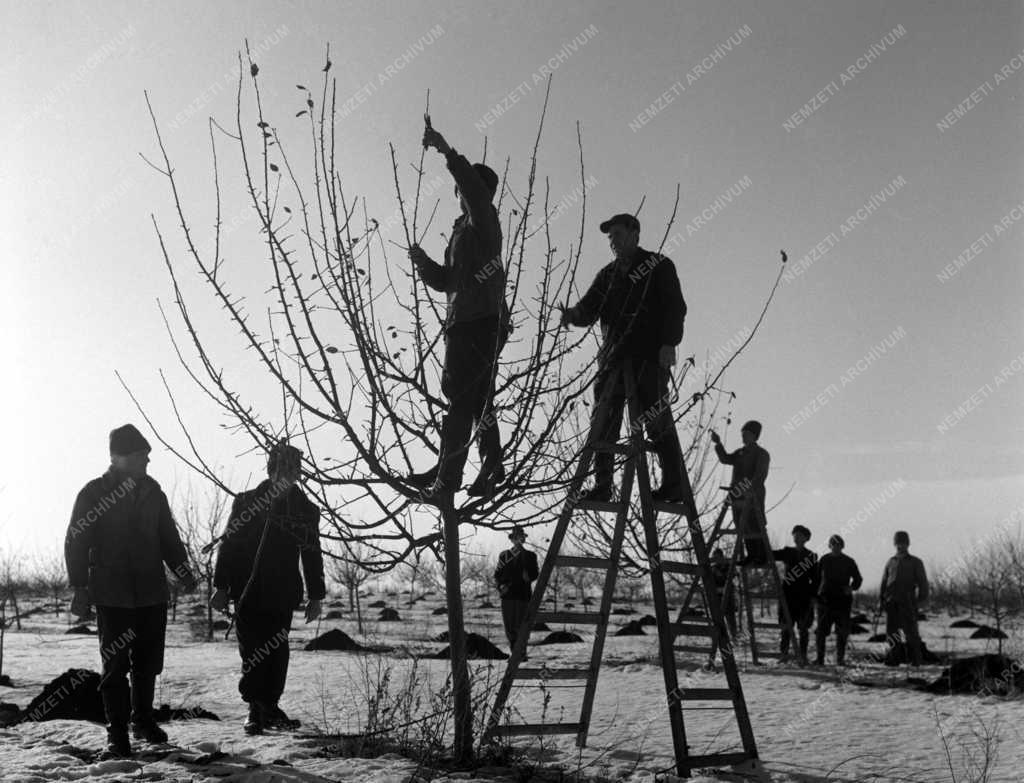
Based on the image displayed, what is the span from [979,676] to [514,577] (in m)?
5.07

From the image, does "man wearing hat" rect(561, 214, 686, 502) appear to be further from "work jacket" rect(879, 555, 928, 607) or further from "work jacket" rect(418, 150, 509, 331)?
"work jacket" rect(879, 555, 928, 607)

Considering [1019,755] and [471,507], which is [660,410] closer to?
[471,507]

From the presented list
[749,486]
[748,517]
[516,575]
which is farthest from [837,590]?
[516,575]

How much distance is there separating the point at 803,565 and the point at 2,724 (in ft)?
29.5

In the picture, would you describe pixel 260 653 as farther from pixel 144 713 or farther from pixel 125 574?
pixel 125 574

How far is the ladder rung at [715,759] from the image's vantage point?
432 cm

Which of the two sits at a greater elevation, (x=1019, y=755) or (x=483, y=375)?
(x=483, y=375)

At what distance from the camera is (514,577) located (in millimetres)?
10789

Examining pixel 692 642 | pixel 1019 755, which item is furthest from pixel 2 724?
pixel 692 642

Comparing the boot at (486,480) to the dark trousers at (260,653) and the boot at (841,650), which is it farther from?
the boot at (841,650)

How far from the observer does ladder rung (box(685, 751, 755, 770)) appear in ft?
14.2

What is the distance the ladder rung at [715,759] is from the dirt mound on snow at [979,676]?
4375 millimetres

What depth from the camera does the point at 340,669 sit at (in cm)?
1053

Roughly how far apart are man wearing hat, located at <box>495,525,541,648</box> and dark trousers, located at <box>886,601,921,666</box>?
4745 millimetres
